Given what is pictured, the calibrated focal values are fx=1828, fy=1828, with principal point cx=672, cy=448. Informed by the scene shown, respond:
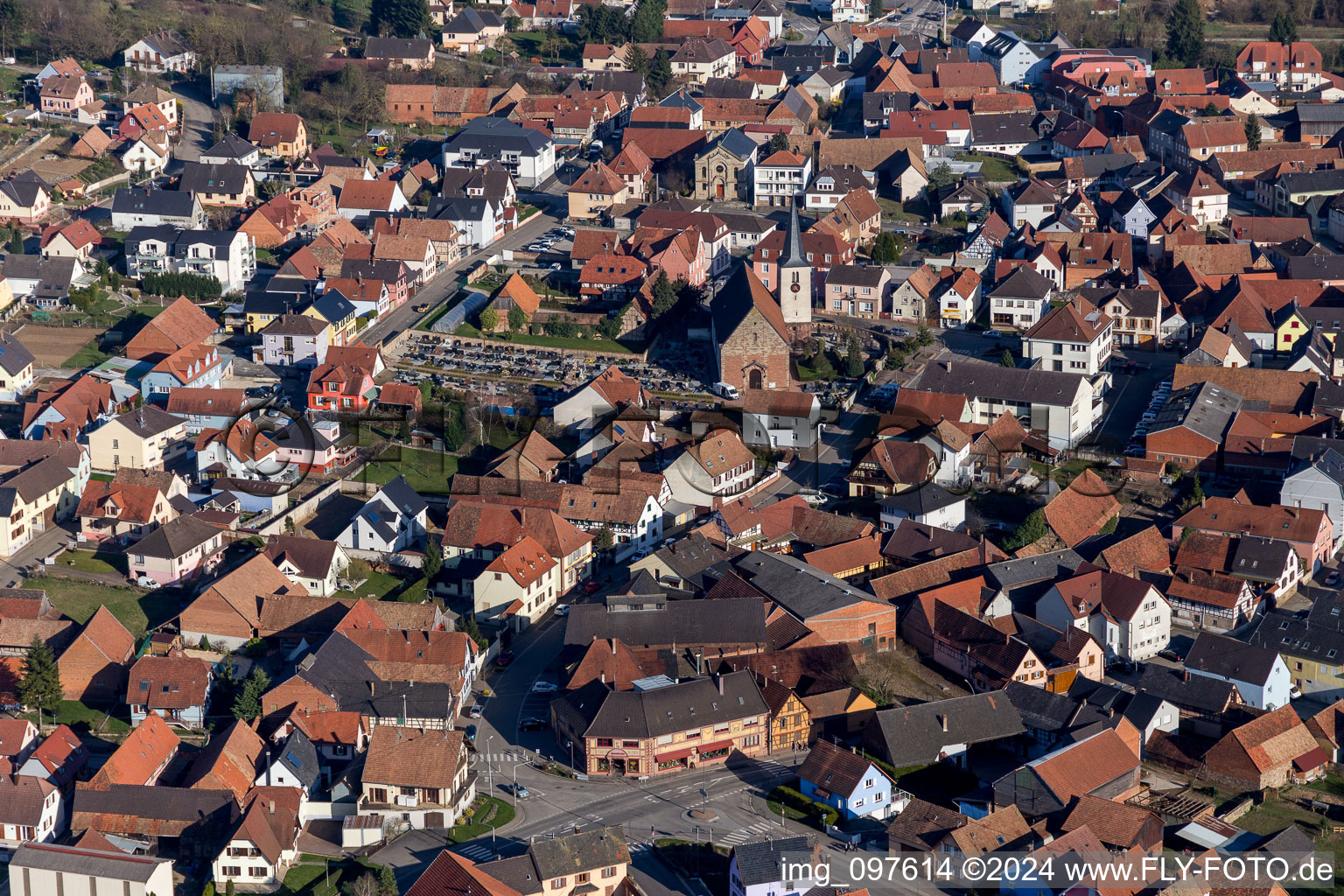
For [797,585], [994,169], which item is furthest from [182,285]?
[994,169]

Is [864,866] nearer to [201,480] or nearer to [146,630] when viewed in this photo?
[146,630]

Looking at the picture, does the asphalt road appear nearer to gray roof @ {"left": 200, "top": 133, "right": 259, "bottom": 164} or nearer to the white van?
the white van

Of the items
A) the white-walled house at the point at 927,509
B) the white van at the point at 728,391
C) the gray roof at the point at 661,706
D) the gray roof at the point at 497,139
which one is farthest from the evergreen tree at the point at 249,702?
the gray roof at the point at 497,139

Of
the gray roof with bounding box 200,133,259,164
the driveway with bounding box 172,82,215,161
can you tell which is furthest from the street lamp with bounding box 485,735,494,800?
the driveway with bounding box 172,82,215,161

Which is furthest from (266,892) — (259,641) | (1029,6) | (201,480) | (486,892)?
(1029,6)

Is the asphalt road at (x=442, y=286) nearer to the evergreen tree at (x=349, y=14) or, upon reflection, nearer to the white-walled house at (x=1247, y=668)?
the evergreen tree at (x=349, y=14)
